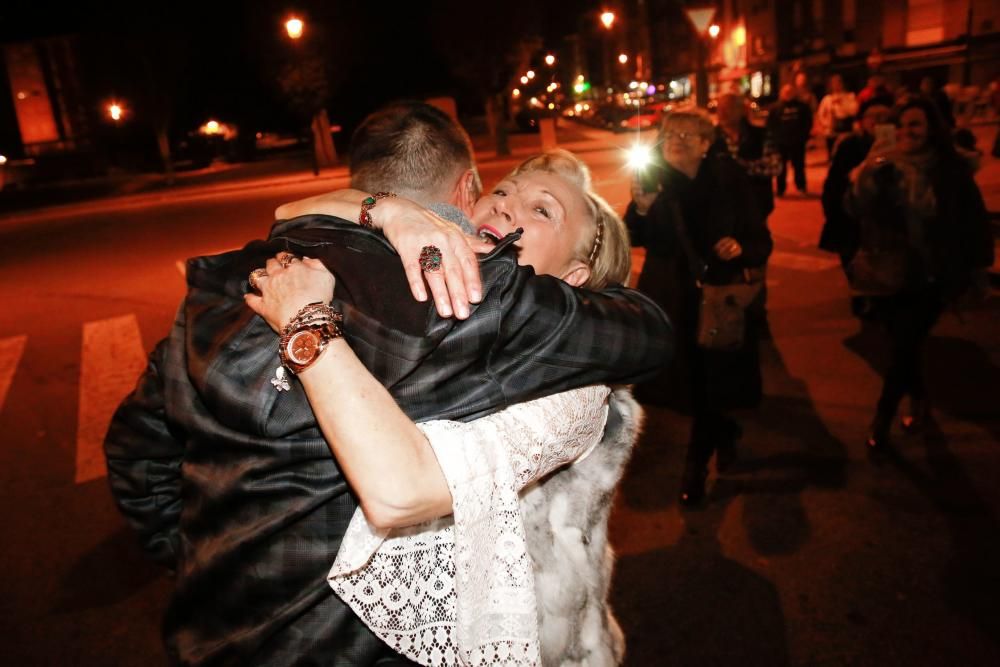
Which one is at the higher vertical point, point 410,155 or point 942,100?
point 410,155

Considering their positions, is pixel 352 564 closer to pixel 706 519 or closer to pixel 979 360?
pixel 706 519

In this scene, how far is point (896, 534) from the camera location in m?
3.56

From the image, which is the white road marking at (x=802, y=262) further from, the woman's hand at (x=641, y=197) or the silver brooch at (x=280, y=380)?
the silver brooch at (x=280, y=380)

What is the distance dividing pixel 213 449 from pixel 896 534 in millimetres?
3391

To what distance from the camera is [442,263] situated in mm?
1295

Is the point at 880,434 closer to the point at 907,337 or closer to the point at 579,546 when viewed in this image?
the point at 907,337

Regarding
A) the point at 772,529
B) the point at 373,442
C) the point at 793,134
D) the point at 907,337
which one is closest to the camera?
the point at 373,442

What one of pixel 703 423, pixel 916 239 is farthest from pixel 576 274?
pixel 916 239

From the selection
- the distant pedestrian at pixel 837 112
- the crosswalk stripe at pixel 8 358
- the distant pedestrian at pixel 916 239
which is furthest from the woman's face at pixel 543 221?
the distant pedestrian at pixel 837 112

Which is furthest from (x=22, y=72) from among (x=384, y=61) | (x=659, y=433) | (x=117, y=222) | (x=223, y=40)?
(x=659, y=433)

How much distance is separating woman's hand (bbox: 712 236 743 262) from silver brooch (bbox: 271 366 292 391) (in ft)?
9.90

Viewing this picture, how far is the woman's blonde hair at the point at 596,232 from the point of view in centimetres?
199

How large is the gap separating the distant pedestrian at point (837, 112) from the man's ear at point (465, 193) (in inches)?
586

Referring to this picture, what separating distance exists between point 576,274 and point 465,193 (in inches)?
14.6
